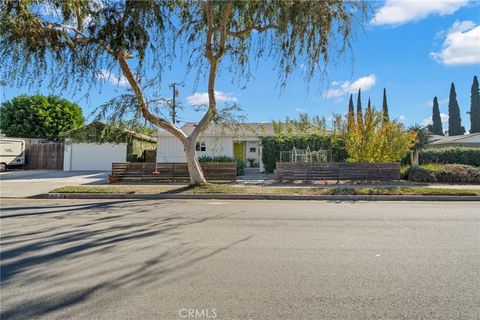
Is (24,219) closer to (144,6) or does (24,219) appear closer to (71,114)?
(144,6)

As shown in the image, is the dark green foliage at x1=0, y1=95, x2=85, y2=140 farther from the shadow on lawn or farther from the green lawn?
the shadow on lawn

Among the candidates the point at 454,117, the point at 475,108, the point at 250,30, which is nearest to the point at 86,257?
the point at 250,30

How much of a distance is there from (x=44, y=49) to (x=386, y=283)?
1175 cm

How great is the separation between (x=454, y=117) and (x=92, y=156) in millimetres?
57534

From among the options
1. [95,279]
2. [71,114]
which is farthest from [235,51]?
[71,114]

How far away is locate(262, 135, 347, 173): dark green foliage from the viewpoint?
778 inches

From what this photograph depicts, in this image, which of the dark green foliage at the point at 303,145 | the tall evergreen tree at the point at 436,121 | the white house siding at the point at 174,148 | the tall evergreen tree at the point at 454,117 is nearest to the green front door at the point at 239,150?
the white house siding at the point at 174,148

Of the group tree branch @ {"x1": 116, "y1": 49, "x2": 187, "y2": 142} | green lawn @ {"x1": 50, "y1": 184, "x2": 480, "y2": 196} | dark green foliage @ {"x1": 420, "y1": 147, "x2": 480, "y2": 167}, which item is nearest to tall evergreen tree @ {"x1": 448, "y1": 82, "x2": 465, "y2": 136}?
dark green foliage @ {"x1": 420, "y1": 147, "x2": 480, "y2": 167}

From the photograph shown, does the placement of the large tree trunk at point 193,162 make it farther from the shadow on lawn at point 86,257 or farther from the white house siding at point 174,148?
the white house siding at point 174,148

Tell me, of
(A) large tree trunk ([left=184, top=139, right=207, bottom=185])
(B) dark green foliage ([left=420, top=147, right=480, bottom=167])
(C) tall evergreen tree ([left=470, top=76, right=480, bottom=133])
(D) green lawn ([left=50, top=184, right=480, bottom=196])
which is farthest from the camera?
(C) tall evergreen tree ([left=470, top=76, right=480, bottom=133])

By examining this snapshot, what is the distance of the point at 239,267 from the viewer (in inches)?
154

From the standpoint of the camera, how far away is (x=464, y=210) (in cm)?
829

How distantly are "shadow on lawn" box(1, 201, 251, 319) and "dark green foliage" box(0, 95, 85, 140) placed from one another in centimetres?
2846

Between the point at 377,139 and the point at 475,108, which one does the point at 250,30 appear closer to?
the point at 377,139
